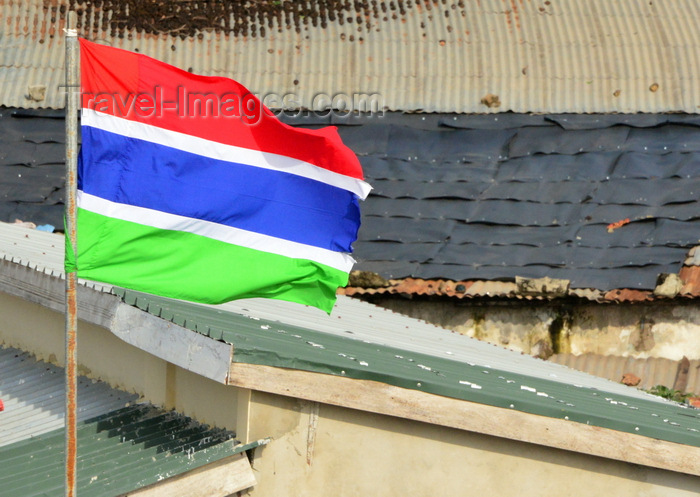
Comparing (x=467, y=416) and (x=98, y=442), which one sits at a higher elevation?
(x=467, y=416)

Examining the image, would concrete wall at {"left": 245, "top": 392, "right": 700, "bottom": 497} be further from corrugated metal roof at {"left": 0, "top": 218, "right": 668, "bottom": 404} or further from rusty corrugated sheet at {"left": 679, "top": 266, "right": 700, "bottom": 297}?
rusty corrugated sheet at {"left": 679, "top": 266, "right": 700, "bottom": 297}

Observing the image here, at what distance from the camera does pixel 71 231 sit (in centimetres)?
425

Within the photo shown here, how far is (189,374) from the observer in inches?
223

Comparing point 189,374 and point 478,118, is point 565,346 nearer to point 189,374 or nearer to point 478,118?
point 478,118

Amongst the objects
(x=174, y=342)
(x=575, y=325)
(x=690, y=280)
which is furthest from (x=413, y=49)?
(x=174, y=342)

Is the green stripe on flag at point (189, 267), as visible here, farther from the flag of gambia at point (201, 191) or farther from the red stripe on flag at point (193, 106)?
the red stripe on flag at point (193, 106)

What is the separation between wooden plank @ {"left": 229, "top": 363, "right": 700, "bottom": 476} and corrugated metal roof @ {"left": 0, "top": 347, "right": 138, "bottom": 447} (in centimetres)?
139

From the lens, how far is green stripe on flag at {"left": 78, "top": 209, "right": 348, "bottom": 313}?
4.54 meters

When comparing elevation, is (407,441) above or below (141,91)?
below

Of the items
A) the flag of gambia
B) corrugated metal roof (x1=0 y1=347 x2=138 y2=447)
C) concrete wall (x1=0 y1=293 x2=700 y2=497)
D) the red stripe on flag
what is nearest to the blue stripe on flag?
the flag of gambia

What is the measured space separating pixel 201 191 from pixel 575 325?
644cm

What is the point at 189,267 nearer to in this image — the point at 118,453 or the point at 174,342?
the point at 174,342

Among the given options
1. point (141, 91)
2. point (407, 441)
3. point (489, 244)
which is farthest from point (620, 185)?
point (141, 91)

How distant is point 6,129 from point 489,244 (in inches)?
214
